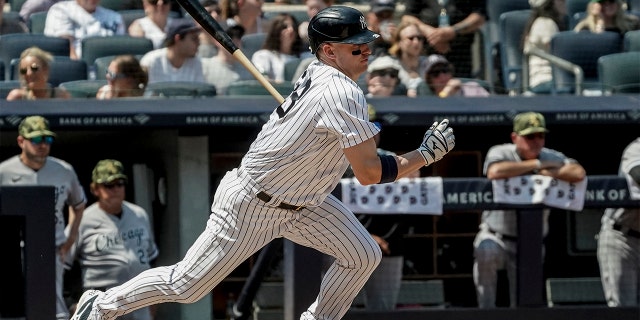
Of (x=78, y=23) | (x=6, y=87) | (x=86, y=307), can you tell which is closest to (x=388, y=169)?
(x=86, y=307)

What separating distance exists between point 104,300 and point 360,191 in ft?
6.18

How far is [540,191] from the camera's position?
630 cm

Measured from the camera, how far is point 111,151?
295 inches

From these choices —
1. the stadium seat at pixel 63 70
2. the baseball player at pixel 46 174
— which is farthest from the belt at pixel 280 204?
the stadium seat at pixel 63 70

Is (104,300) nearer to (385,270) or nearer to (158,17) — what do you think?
(385,270)

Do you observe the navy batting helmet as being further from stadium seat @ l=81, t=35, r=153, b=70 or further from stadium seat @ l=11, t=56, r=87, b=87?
stadium seat @ l=81, t=35, r=153, b=70

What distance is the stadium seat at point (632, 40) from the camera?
7801 mm

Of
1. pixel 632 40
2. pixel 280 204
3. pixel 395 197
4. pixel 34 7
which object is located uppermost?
pixel 34 7

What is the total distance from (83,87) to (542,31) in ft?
9.75

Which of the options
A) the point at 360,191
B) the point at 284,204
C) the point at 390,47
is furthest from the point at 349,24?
the point at 390,47

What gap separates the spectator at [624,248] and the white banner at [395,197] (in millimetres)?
1005

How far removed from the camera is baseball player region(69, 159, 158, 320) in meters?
6.56

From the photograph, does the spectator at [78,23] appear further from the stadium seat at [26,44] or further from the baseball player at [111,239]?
the baseball player at [111,239]

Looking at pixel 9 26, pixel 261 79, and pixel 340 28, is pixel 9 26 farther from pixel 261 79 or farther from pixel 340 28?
pixel 340 28
